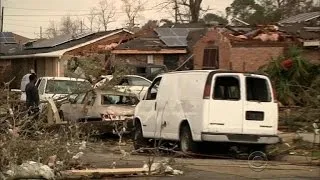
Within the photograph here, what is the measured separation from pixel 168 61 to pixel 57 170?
2991 centimetres

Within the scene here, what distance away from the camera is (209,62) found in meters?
33.9

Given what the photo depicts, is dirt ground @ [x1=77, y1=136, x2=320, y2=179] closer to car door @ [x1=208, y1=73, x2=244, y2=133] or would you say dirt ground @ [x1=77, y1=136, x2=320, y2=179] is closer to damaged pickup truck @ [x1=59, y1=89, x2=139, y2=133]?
car door @ [x1=208, y1=73, x2=244, y2=133]

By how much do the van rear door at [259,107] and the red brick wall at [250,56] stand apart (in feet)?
46.3

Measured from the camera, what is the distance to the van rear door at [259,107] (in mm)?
14500

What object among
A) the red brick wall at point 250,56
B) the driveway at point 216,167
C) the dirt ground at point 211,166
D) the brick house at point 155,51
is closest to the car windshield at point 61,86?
the dirt ground at point 211,166

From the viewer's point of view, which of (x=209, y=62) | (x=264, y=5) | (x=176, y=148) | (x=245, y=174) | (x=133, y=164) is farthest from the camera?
(x=264, y=5)

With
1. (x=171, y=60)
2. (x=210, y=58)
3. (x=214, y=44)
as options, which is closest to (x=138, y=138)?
(x=214, y=44)

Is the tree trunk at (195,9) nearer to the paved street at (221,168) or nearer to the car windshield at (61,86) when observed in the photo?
the car windshield at (61,86)

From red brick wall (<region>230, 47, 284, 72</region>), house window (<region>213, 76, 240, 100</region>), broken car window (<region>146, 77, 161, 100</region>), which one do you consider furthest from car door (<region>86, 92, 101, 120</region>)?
red brick wall (<region>230, 47, 284, 72</region>)

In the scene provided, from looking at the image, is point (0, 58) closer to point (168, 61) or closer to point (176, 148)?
point (168, 61)

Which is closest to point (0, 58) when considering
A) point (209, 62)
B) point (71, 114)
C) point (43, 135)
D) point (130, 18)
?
point (130, 18)

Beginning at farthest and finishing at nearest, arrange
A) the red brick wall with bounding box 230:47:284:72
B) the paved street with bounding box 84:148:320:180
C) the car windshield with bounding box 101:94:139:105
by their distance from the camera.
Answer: the red brick wall with bounding box 230:47:284:72 → the car windshield with bounding box 101:94:139:105 → the paved street with bounding box 84:148:320:180

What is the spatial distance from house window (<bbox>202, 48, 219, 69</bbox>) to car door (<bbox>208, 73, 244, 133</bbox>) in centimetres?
1822

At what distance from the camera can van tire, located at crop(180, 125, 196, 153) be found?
1464 centimetres
